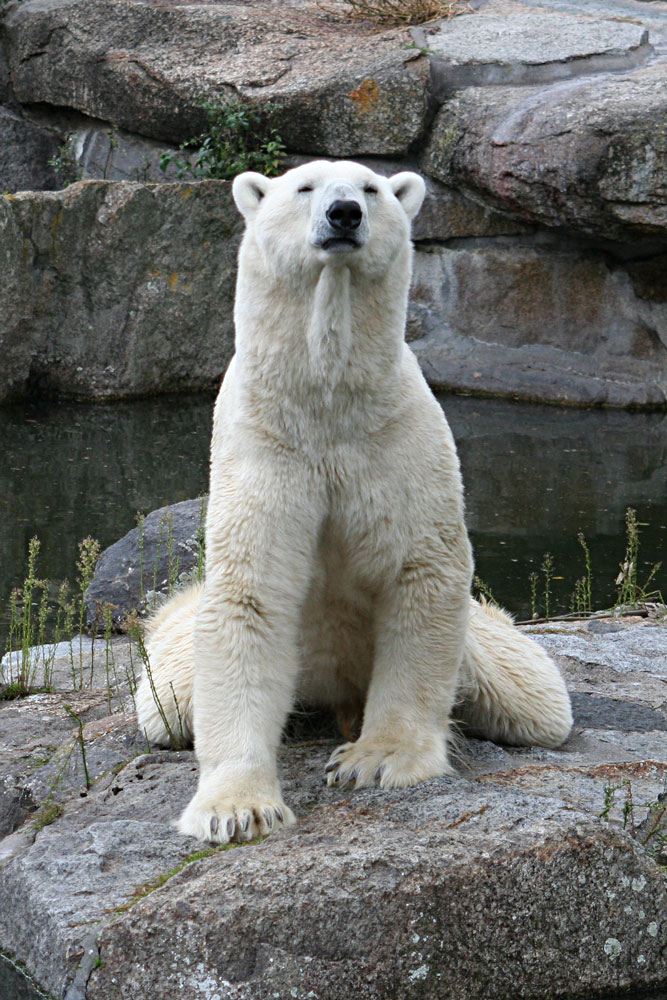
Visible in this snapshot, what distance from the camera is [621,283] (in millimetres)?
10648

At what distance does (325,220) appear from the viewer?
8.38ft

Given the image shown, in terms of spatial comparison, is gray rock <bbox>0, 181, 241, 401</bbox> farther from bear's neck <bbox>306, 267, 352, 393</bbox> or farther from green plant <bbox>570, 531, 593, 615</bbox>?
bear's neck <bbox>306, 267, 352, 393</bbox>

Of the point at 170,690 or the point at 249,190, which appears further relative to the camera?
the point at 170,690

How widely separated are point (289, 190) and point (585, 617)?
287 centimetres

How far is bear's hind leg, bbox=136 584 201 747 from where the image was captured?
317cm

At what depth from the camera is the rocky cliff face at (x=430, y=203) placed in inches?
384

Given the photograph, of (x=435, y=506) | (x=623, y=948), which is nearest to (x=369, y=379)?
(x=435, y=506)

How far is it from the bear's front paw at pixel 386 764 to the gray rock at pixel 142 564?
2541mm

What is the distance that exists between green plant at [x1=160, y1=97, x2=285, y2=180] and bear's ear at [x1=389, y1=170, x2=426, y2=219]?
26.8 ft

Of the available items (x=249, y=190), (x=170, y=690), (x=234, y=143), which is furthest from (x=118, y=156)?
(x=170, y=690)

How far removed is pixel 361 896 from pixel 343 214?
1404 millimetres

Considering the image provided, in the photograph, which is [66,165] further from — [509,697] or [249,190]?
[509,697]

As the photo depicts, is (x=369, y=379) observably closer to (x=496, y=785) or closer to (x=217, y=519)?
(x=217, y=519)

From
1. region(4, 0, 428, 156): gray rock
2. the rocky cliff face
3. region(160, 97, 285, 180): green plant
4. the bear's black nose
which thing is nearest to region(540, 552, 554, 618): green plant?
the bear's black nose
